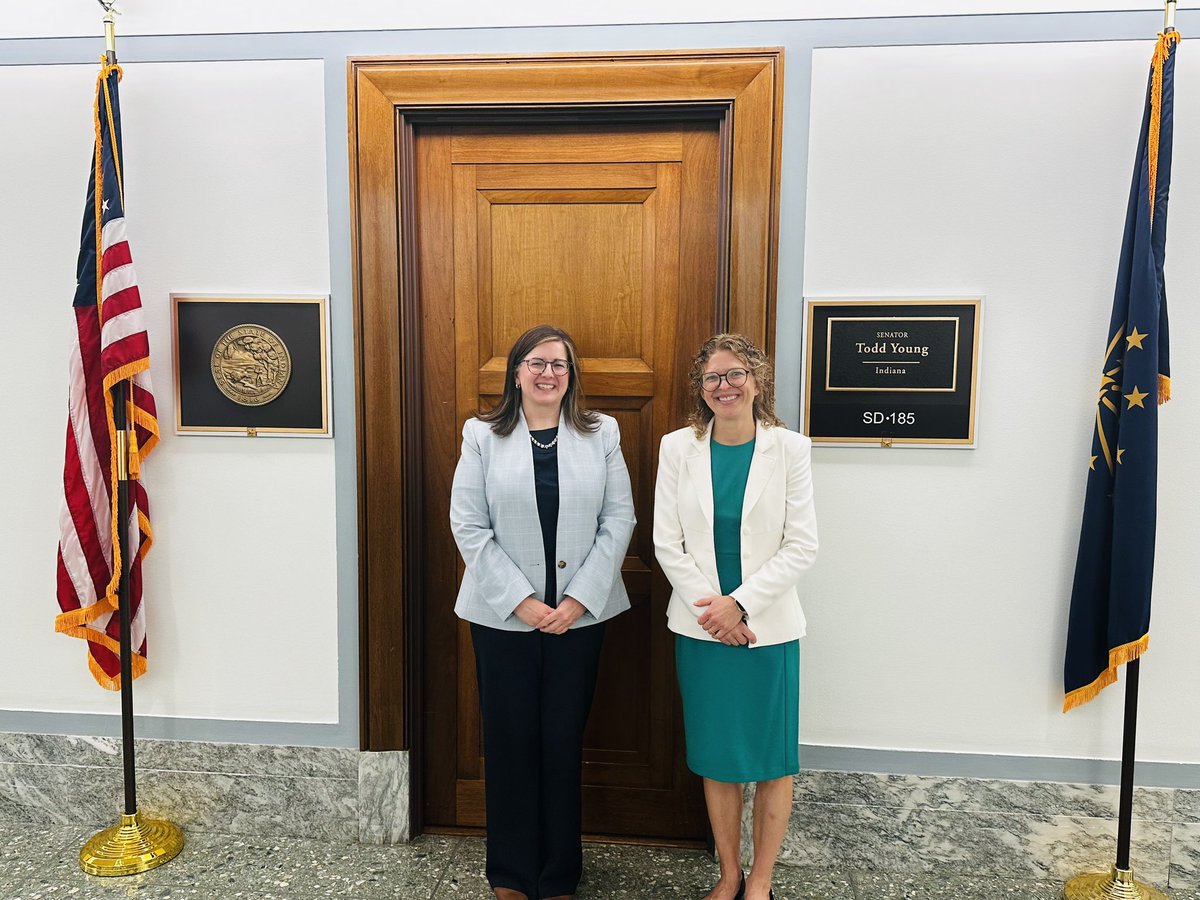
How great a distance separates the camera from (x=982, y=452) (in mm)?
2449

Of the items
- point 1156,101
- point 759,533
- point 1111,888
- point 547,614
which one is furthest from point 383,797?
point 1156,101

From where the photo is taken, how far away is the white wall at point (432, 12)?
2340mm

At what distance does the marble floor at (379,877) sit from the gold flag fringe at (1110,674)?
1.94ft

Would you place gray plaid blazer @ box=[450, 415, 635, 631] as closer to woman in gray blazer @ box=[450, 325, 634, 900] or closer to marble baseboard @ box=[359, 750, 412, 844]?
woman in gray blazer @ box=[450, 325, 634, 900]

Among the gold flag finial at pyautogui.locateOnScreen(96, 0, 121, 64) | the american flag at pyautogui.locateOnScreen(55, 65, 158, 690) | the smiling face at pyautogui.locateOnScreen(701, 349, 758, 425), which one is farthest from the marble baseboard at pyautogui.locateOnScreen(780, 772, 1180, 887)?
the gold flag finial at pyautogui.locateOnScreen(96, 0, 121, 64)

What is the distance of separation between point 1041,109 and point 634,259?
126cm

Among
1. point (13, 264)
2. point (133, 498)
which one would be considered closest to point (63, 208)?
point (13, 264)

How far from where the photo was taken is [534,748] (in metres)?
2.32

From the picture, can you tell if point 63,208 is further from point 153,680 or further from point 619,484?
point 619,484

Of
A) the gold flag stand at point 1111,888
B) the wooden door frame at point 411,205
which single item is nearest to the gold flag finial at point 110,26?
the wooden door frame at point 411,205

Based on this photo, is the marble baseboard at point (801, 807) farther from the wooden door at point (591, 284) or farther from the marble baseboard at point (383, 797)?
the wooden door at point (591, 284)

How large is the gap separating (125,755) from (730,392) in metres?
2.23

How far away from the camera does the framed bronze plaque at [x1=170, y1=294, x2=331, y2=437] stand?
2.56m

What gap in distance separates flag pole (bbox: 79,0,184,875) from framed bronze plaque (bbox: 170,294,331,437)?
210mm
